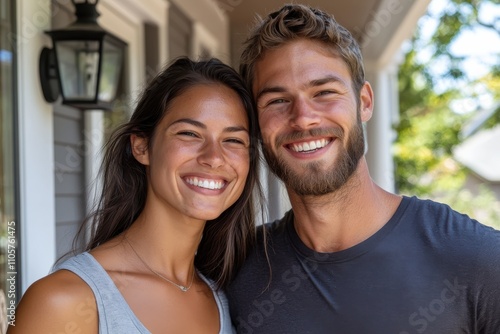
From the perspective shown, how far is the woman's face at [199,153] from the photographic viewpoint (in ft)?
6.34

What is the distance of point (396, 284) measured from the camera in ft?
6.10

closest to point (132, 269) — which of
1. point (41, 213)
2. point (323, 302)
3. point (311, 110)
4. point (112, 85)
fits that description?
point (323, 302)

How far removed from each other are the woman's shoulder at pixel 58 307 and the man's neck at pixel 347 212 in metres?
0.66

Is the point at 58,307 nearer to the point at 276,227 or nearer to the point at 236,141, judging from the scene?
the point at 236,141

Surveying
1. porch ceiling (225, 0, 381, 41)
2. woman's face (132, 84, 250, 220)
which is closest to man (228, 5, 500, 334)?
woman's face (132, 84, 250, 220)

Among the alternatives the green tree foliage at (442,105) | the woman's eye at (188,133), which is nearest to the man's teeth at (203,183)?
the woman's eye at (188,133)

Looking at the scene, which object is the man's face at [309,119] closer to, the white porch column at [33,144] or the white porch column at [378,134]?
the white porch column at [33,144]

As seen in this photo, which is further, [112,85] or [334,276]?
[112,85]

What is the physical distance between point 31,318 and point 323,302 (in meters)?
0.74

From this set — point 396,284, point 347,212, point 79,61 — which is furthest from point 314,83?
point 79,61

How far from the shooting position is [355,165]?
2.03 m

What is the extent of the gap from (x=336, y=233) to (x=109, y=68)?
143 cm

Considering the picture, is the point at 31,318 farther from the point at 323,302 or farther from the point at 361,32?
the point at 361,32

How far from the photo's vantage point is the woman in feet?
5.99
